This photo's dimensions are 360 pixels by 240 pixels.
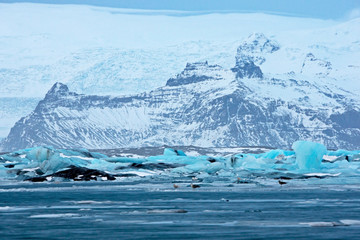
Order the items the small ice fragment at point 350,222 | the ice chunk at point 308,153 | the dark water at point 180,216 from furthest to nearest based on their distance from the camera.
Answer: the ice chunk at point 308,153, the small ice fragment at point 350,222, the dark water at point 180,216

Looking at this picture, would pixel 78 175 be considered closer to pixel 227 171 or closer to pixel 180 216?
pixel 227 171

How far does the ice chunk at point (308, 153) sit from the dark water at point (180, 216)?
25.4 m

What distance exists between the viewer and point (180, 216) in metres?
26.7

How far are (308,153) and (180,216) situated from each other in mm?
41003

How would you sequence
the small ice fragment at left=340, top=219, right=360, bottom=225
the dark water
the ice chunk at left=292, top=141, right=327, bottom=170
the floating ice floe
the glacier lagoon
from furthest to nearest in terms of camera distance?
1. the ice chunk at left=292, top=141, right=327, bottom=170
2. the floating ice floe
3. the small ice fragment at left=340, top=219, right=360, bottom=225
4. the glacier lagoon
5. the dark water

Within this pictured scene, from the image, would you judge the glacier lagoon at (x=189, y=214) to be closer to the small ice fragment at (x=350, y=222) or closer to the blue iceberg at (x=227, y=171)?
the small ice fragment at (x=350, y=222)

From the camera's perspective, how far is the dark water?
2162 centimetres

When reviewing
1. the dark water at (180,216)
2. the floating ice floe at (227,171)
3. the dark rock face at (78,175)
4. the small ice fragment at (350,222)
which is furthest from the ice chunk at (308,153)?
the small ice fragment at (350,222)

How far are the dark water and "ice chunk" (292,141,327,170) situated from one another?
25411mm

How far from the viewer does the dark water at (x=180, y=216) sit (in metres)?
21.6

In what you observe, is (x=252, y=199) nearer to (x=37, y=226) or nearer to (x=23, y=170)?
(x=37, y=226)

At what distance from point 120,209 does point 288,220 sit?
7.52 m

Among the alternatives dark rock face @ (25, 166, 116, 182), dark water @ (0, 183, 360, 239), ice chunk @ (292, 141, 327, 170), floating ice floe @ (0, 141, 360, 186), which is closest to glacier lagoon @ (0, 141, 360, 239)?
dark water @ (0, 183, 360, 239)

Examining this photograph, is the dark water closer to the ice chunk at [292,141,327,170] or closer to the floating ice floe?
the floating ice floe
